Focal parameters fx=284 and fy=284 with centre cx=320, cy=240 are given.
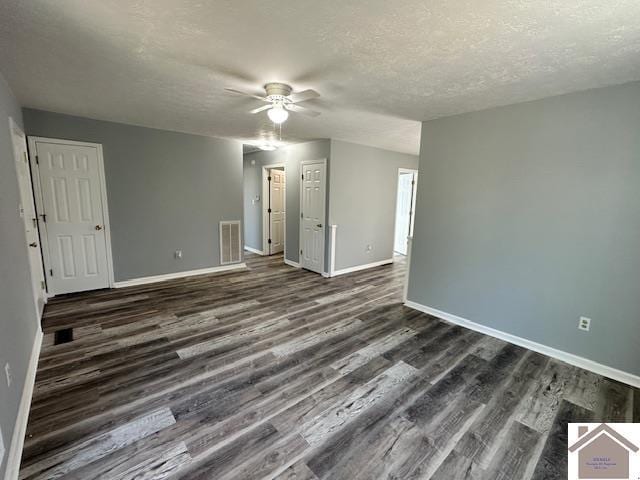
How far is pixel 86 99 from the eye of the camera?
9.86 ft

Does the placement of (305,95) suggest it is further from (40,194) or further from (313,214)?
(40,194)

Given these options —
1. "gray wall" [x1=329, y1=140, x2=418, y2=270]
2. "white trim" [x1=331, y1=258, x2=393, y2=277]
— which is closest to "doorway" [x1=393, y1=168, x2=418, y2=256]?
"gray wall" [x1=329, y1=140, x2=418, y2=270]

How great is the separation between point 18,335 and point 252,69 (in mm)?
2540

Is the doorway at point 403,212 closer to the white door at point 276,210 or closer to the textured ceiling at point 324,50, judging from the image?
the white door at point 276,210

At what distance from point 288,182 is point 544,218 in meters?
4.23

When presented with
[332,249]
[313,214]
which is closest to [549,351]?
[332,249]

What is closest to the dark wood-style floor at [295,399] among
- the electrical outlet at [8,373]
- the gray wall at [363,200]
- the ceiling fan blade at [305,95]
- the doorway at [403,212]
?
the electrical outlet at [8,373]

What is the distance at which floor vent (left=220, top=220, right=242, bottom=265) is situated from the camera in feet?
17.3

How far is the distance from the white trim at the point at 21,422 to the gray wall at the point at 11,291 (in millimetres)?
46

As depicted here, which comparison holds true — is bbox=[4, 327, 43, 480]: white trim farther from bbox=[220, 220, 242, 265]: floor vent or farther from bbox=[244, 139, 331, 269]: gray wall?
bbox=[244, 139, 331, 269]: gray wall

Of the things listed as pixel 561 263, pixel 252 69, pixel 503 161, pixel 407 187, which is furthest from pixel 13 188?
pixel 407 187

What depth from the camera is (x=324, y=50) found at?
192 cm

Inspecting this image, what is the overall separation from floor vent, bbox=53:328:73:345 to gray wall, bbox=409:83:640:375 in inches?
159

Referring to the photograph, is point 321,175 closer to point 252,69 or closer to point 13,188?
point 252,69
